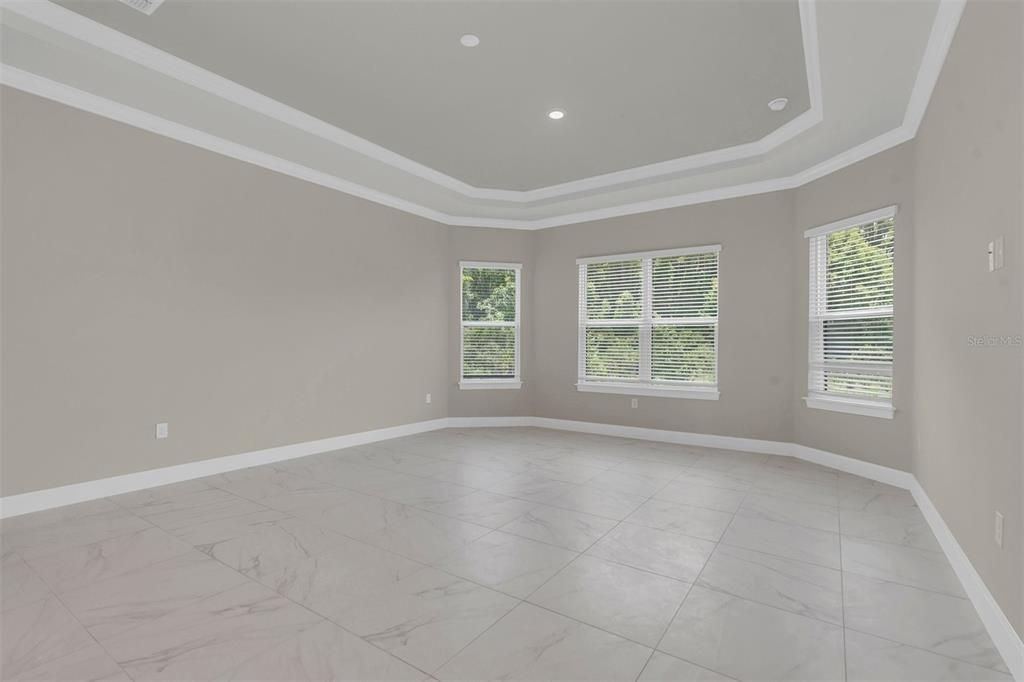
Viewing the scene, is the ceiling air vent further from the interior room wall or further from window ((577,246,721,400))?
window ((577,246,721,400))

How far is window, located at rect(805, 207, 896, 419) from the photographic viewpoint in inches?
168

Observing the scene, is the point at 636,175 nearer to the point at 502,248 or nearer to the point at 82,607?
the point at 502,248

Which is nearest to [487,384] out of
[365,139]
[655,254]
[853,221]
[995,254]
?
[655,254]

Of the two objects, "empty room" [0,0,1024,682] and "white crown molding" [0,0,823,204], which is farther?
"white crown molding" [0,0,823,204]

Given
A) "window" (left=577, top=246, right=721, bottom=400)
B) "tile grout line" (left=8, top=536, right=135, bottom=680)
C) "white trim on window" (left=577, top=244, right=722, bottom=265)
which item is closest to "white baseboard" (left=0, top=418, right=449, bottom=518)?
"tile grout line" (left=8, top=536, right=135, bottom=680)

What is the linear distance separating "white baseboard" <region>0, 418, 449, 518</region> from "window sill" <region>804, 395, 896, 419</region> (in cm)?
443

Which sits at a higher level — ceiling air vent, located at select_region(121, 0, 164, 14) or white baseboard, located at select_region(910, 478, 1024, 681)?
ceiling air vent, located at select_region(121, 0, 164, 14)

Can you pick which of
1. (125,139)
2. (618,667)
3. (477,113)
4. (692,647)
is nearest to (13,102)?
(125,139)

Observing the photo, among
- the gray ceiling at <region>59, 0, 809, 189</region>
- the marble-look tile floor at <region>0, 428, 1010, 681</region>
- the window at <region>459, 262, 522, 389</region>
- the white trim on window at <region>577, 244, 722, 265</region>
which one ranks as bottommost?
the marble-look tile floor at <region>0, 428, 1010, 681</region>

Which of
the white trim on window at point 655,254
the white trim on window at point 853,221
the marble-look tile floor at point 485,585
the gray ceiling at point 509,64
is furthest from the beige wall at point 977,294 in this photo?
the white trim on window at point 655,254

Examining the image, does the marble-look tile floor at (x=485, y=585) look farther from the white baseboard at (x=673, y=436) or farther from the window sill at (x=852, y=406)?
the white baseboard at (x=673, y=436)

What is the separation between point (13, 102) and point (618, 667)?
4.60 metres

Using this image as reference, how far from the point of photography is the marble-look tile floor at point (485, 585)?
1.84m

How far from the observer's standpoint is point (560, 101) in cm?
390
